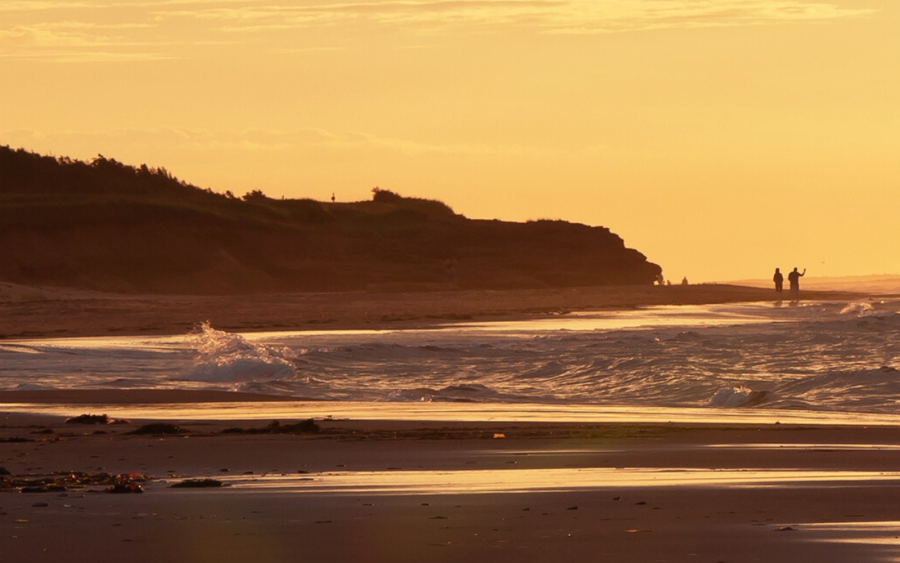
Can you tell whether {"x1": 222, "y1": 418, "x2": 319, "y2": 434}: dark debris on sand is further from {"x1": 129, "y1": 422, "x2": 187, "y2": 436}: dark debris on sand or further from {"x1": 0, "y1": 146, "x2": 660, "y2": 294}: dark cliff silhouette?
{"x1": 0, "y1": 146, "x2": 660, "y2": 294}: dark cliff silhouette

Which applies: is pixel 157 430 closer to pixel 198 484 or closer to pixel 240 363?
pixel 198 484

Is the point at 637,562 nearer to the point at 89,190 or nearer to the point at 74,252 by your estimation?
the point at 74,252

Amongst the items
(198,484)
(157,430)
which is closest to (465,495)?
(198,484)

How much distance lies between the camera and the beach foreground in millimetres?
6699

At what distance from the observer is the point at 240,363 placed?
71.3ft

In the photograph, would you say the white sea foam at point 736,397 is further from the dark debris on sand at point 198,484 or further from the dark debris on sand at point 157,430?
the dark debris on sand at point 198,484

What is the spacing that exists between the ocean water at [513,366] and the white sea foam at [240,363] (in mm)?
34

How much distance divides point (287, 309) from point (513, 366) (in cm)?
1910

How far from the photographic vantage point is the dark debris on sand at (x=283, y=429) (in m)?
13.5

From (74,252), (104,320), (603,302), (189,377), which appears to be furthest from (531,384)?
(74,252)

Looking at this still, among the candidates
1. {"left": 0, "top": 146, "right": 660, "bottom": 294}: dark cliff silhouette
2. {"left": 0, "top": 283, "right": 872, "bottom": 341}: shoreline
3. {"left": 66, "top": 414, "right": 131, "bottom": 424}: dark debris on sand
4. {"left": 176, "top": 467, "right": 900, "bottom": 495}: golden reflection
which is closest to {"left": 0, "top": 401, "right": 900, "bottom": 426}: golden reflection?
{"left": 66, "top": 414, "right": 131, "bottom": 424}: dark debris on sand

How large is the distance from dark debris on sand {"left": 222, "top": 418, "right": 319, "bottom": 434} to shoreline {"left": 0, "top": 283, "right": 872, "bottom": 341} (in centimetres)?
1691

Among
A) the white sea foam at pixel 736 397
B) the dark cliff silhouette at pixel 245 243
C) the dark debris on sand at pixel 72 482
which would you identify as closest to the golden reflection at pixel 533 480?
the dark debris on sand at pixel 72 482

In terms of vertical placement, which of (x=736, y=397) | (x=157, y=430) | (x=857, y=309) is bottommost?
(x=736, y=397)
